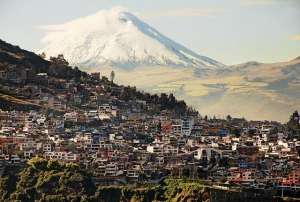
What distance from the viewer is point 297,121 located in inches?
2186

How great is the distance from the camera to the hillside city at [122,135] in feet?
124

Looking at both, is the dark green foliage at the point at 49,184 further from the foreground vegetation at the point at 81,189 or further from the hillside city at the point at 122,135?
the hillside city at the point at 122,135

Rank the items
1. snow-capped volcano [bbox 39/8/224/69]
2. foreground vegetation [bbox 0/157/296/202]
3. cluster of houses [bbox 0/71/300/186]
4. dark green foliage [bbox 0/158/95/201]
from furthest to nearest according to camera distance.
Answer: snow-capped volcano [bbox 39/8/224/69]
cluster of houses [bbox 0/71/300/186]
dark green foliage [bbox 0/158/95/201]
foreground vegetation [bbox 0/157/296/202]

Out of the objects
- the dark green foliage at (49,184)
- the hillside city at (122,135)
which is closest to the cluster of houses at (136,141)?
the hillside city at (122,135)

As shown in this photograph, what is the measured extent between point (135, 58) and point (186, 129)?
91.0 m

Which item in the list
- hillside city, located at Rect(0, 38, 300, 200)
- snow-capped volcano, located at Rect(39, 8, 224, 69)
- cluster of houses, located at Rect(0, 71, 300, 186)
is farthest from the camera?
snow-capped volcano, located at Rect(39, 8, 224, 69)

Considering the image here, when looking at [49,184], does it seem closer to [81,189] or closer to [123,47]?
[81,189]

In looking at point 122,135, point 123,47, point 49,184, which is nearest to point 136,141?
point 122,135

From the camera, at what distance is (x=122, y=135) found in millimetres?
45781

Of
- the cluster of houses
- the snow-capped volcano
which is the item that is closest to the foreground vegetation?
the cluster of houses

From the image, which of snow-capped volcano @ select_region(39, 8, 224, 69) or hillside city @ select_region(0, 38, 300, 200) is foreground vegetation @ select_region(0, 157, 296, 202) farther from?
snow-capped volcano @ select_region(39, 8, 224, 69)

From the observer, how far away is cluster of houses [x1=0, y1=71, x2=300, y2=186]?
37.9 m

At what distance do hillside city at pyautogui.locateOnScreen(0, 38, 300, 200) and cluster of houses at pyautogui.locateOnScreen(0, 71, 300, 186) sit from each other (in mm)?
39

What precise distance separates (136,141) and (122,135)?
1408 millimetres
